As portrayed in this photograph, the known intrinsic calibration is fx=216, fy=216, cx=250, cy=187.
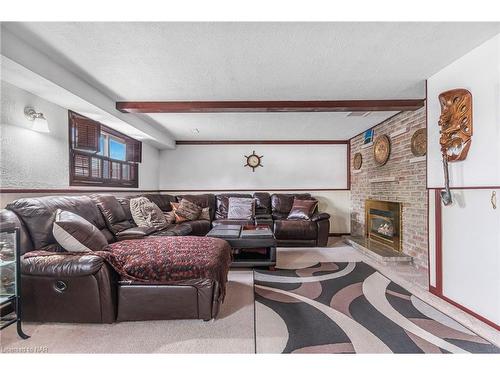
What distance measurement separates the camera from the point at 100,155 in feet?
10.8

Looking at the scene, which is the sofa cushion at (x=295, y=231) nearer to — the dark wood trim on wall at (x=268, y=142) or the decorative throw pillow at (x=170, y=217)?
the decorative throw pillow at (x=170, y=217)

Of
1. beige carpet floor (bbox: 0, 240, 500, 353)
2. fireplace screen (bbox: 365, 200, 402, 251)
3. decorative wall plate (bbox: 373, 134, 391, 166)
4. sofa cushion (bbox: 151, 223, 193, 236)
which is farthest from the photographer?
decorative wall plate (bbox: 373, 134, 391, 166)

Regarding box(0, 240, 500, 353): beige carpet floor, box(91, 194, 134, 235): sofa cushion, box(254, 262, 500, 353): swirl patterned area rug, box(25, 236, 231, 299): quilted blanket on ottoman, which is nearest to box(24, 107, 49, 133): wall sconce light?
box(91, 194, 134, 235): sofa cushion

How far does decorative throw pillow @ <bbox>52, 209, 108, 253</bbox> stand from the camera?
5.81 feet

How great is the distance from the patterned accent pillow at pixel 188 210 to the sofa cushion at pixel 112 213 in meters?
1.03

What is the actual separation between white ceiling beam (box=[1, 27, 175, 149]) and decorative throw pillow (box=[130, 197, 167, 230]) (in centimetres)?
122

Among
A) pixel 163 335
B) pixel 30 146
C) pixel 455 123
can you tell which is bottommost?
pixel 163 335

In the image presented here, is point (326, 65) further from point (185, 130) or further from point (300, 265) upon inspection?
point (185, 130)

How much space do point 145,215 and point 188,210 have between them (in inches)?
38.5

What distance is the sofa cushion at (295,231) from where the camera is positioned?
3.94 m

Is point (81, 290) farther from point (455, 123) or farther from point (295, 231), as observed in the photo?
point (455, 123)

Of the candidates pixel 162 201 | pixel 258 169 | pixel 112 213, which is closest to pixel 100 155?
pixel 112 213

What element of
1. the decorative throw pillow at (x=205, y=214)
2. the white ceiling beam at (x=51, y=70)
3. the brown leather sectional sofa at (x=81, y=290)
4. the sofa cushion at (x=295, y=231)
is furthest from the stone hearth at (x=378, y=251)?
the white ceiling beam at (x=51, y=70)

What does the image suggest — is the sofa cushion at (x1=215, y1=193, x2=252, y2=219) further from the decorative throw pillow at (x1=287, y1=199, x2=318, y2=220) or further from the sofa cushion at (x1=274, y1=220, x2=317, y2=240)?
the sofa cushion at (x1=274, y1=220, x2=317, y2=240)
